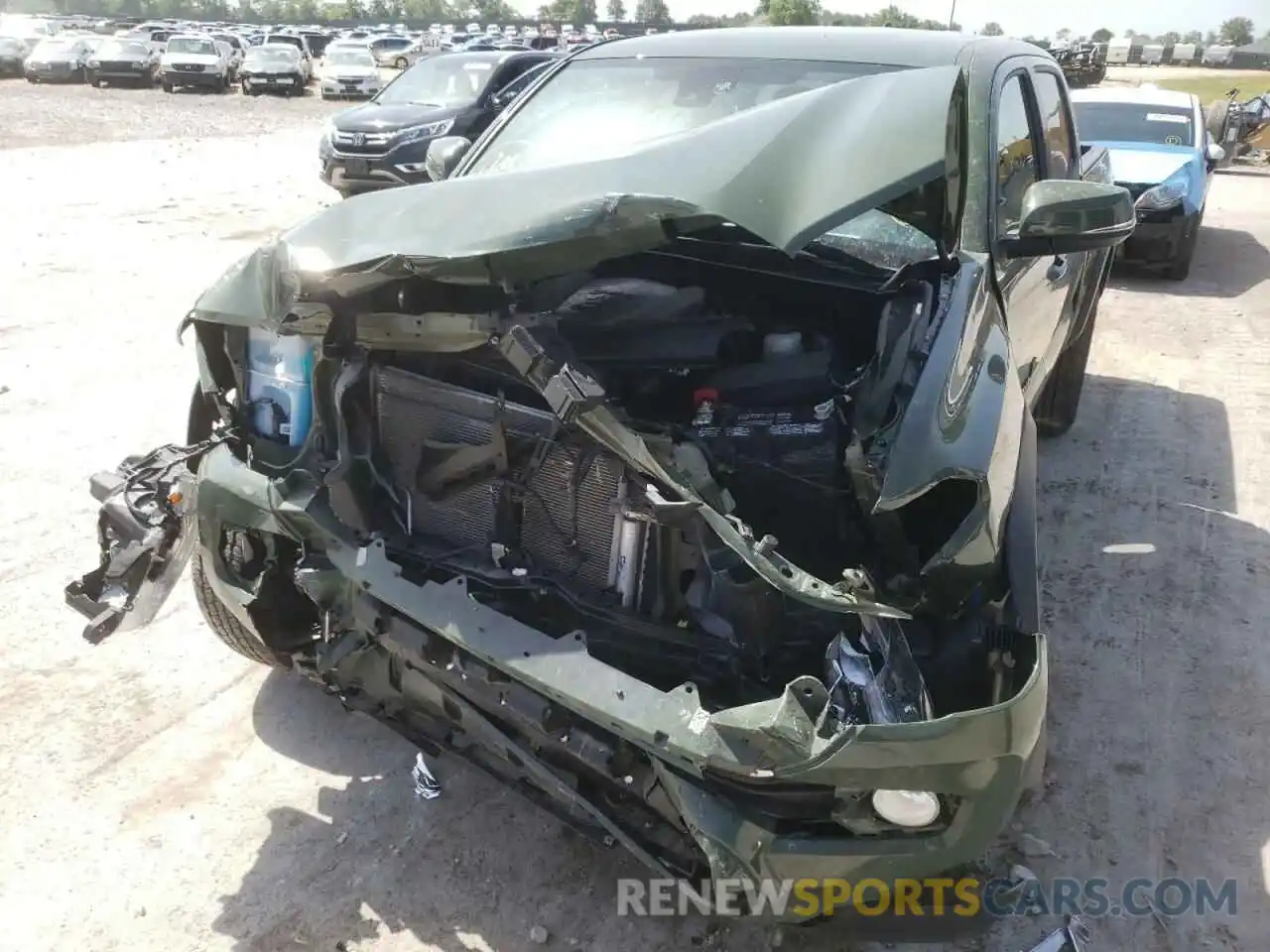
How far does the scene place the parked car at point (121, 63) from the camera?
82.4ft

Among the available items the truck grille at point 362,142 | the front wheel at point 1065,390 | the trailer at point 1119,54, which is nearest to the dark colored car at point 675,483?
the front wheel at point 1065,390

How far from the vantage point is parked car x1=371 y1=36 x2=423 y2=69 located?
103 ft

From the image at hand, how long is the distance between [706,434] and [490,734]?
34.0 inches

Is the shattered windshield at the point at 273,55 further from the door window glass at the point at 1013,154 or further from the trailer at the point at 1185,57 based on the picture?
the trailer at the point at 1185,57

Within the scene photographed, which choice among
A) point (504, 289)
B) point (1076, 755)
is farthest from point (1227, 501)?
point (504, 289)

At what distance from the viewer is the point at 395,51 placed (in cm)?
3250

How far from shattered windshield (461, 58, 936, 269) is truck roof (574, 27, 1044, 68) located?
61 millimetres

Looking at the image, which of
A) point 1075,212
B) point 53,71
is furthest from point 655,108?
point 53,71

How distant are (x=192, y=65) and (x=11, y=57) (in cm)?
796

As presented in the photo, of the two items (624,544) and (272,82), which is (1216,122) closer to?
(624,544)

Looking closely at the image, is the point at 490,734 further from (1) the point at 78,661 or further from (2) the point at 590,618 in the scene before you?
(1) the point at 78,661

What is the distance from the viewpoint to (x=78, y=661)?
10.8 ft

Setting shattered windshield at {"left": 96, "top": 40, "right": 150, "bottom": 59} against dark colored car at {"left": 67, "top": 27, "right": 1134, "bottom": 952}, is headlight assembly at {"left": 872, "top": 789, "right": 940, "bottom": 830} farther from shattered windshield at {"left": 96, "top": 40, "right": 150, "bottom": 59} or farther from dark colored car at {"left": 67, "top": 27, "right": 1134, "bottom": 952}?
shattered windshield at {"left": 96, "top": 40, "right": 150, "bottom": 59}

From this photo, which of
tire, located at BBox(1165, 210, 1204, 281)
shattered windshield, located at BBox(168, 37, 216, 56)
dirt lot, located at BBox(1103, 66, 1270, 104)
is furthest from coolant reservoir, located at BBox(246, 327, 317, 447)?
shattered windshield, located at BBox(168, 37, 216, 56)
